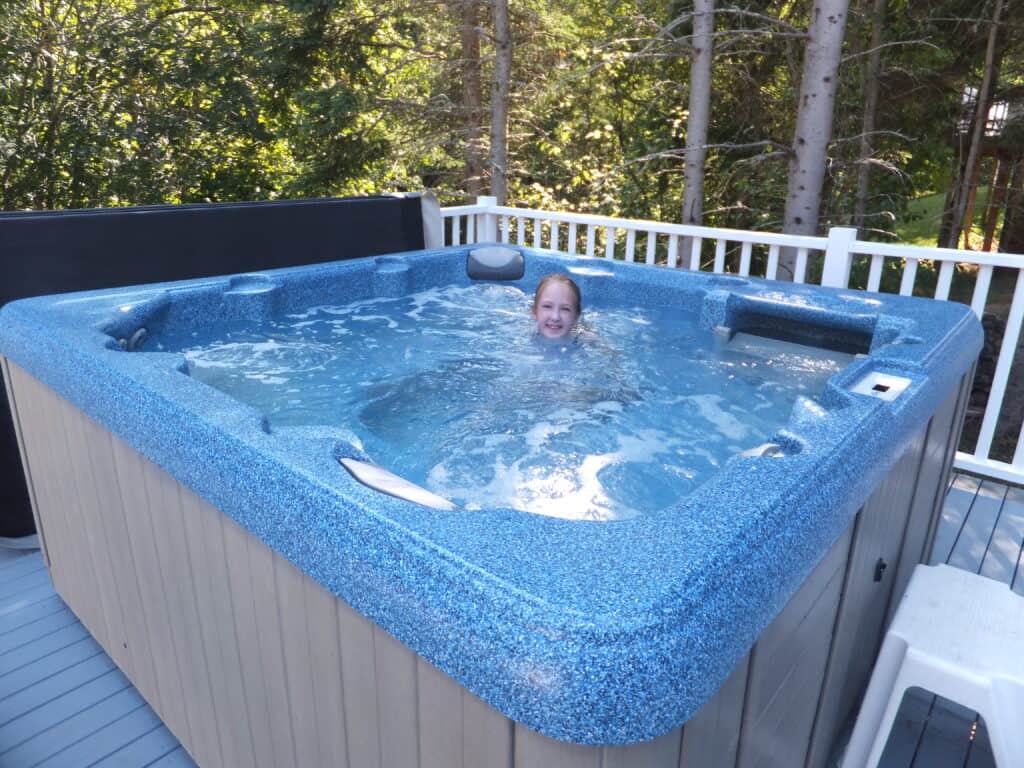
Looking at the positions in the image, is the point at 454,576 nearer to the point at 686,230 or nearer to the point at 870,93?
the point at 686,230

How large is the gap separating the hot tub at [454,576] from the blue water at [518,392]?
434 millimetres

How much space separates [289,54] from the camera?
325 inches

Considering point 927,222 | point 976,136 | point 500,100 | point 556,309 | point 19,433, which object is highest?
point 500,100

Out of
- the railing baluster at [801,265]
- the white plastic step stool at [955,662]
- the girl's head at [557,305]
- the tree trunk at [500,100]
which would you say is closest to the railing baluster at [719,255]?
the railing baluster at [801,265]

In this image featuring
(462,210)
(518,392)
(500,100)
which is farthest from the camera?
(500,100)

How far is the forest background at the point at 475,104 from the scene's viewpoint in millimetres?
7082

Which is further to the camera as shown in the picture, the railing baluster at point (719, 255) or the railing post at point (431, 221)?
the railing post at point (431, 221)

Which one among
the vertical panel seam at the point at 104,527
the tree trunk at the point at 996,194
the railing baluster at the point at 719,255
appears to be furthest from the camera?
the tree trunk at the point at 996,194

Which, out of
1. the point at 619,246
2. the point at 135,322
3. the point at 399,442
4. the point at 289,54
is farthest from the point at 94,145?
the point at 399,442

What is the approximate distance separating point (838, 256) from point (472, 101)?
6.81m

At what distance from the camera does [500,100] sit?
782cm

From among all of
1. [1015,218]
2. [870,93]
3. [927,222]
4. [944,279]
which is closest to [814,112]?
[944,279]

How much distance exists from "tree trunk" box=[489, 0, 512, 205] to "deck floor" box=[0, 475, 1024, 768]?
6.45m

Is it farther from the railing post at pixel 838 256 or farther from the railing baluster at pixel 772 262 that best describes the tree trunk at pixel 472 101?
the railing post at pixel 838 256
